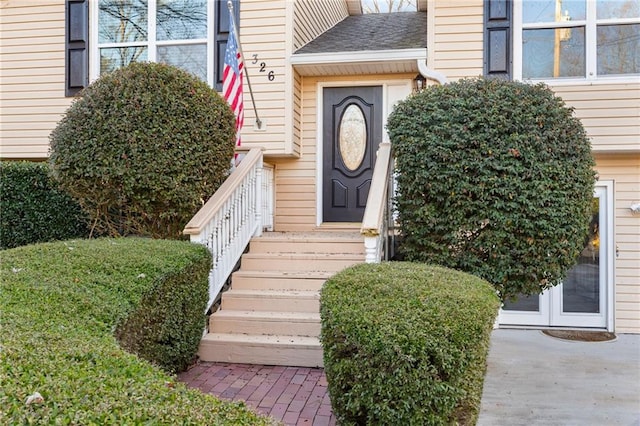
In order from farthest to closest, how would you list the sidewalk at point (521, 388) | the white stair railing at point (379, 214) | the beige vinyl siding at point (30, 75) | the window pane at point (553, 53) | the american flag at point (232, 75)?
the beige vinyl siding at point (30, 75), the window pane at point (553, 53), the american flag at point (232, 75), the white stair railing at point (379, 214), the sidewalk at point (521, 388)

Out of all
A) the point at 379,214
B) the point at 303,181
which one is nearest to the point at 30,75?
the point at 303,181

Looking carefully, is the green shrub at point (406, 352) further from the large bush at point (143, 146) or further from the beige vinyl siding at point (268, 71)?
the beige vinyl siding at point (268, 71)

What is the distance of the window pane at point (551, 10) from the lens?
596cm

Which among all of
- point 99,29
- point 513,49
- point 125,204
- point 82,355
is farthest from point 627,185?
point 99,29

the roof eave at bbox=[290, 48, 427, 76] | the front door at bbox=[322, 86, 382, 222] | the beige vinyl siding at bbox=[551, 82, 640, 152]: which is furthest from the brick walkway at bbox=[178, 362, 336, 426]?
the beige vinyl siding at bbox=[551, 82, 640, 152]

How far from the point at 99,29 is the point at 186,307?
524cm

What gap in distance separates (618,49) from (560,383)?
170 inches

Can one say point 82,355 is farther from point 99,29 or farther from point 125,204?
point 99,29

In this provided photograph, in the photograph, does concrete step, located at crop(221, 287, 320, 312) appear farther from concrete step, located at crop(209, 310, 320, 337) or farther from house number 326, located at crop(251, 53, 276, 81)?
house number 326, located at crop(251, 53, 276, 81)

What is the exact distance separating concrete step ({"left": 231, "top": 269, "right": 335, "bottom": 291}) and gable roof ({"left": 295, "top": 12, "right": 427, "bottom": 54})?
337cm

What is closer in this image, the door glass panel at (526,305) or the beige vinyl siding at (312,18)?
the door glass panel at (526,305)

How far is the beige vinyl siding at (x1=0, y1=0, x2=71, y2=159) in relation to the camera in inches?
279

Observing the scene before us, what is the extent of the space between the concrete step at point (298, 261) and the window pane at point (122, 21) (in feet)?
13.1

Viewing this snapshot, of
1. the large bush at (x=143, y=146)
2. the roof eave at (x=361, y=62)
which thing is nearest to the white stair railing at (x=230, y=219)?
the large bush at (x=143, y=146)
